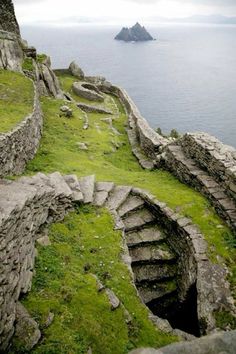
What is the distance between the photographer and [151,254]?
1423 cm

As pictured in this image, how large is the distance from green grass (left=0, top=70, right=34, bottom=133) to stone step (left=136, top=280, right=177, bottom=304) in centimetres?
925

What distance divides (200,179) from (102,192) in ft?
15.4

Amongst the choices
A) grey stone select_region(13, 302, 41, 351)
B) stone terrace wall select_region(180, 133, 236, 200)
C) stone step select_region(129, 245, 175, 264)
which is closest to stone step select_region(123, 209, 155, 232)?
stone step select_region(129, 245, 175, 264)

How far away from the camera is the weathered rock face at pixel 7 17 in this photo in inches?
1329

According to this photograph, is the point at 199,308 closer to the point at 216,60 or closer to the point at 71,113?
the point at 71,113

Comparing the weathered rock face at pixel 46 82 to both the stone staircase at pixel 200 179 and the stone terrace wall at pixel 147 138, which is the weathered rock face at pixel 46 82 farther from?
the stone staircase at pixel 200 179

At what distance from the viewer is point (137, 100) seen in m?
103

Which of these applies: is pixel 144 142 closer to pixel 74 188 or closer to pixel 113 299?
pixel 74 188

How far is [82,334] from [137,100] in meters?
98.3

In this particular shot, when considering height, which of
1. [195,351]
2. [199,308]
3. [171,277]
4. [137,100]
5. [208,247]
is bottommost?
[137,100]

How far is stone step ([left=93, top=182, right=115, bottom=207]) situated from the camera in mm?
14984

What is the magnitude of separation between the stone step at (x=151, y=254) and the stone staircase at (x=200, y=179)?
2.80m

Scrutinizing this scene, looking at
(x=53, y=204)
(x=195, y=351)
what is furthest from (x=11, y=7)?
(x=195, y=351)

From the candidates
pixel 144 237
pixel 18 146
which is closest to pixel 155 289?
pixel 144 237
